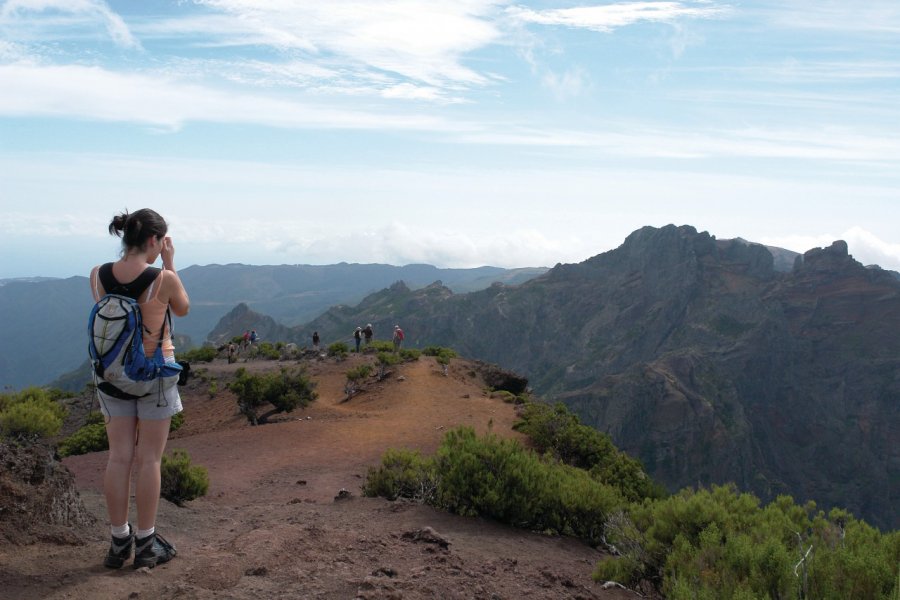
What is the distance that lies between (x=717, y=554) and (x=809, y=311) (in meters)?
134

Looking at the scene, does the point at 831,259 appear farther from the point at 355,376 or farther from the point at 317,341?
the point at 355,376

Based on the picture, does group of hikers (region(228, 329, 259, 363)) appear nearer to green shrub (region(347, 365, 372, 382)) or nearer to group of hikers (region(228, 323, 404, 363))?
group of hikers (region(228, 323, 404, 363))

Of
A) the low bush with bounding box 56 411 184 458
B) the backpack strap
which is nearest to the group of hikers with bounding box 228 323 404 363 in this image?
the low bush with bounding box 56 411 184 458

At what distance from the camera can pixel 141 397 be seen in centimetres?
466

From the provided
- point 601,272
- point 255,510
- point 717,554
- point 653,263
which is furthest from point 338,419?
point 601,272

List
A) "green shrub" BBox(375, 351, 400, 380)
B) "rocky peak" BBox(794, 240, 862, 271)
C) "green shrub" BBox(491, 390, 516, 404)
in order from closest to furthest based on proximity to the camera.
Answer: "green shrub" BBox(491, 390, 516, 404), "green shrub" BBox(375, 351, 400, 380), "rocky peak" BBox(794, 240, 862, 271)

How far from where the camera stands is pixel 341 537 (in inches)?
246

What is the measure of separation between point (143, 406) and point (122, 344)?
1.61 feet

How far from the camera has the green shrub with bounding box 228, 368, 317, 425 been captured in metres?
21.2

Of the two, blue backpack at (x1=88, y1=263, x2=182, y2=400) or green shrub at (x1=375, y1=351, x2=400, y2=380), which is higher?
blue backpack at (x1=88, y1=263, x2=182, y2=400)

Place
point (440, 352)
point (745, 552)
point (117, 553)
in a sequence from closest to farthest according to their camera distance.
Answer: point (117, 553), point (745, 552), point (440, 352)

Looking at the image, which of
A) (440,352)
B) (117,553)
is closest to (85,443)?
(117,553)

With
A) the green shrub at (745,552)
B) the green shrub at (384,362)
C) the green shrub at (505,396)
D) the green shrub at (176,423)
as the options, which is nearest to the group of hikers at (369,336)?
the green shrub at (384,362)

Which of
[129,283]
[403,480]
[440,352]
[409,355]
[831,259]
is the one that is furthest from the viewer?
[831,259]
